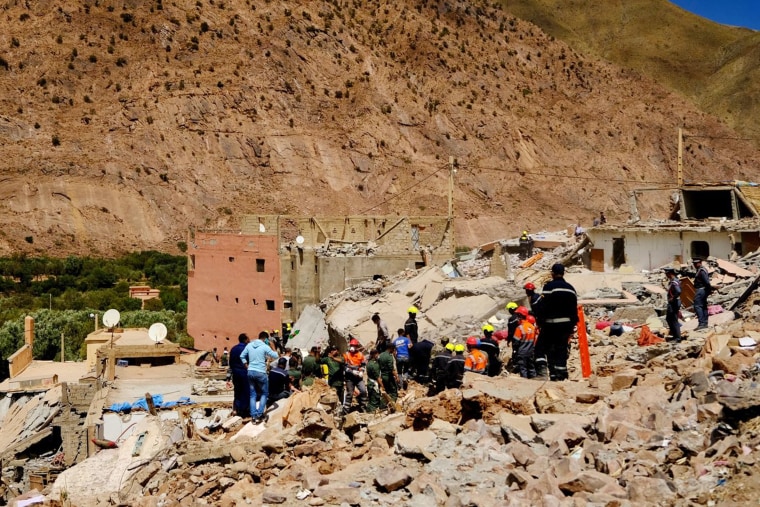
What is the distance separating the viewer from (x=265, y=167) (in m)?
55.9

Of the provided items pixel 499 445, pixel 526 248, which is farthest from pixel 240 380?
pixel 526 248

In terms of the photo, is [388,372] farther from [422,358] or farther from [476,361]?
[476,361]

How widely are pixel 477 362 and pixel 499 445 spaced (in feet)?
9.63

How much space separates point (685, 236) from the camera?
19766 mm

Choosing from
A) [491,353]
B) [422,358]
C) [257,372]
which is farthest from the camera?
[422,358]

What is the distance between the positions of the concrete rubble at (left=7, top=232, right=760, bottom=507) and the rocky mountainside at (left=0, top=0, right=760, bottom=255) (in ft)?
139

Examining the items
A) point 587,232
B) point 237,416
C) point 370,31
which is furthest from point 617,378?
point 370,31

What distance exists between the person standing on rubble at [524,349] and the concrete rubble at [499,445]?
678mm

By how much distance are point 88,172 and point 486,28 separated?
39.0m

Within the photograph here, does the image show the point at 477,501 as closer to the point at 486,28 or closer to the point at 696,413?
the point at 696,413

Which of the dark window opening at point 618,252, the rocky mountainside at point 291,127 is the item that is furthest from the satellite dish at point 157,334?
the rocky mountainside at point 291,127

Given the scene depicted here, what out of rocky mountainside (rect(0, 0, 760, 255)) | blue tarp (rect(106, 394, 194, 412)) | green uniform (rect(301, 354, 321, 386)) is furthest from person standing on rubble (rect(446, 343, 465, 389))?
rocky mountainside (rect(0, 0, 760, 255))

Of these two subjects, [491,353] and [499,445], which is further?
[491,353]

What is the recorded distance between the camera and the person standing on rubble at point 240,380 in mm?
10406
